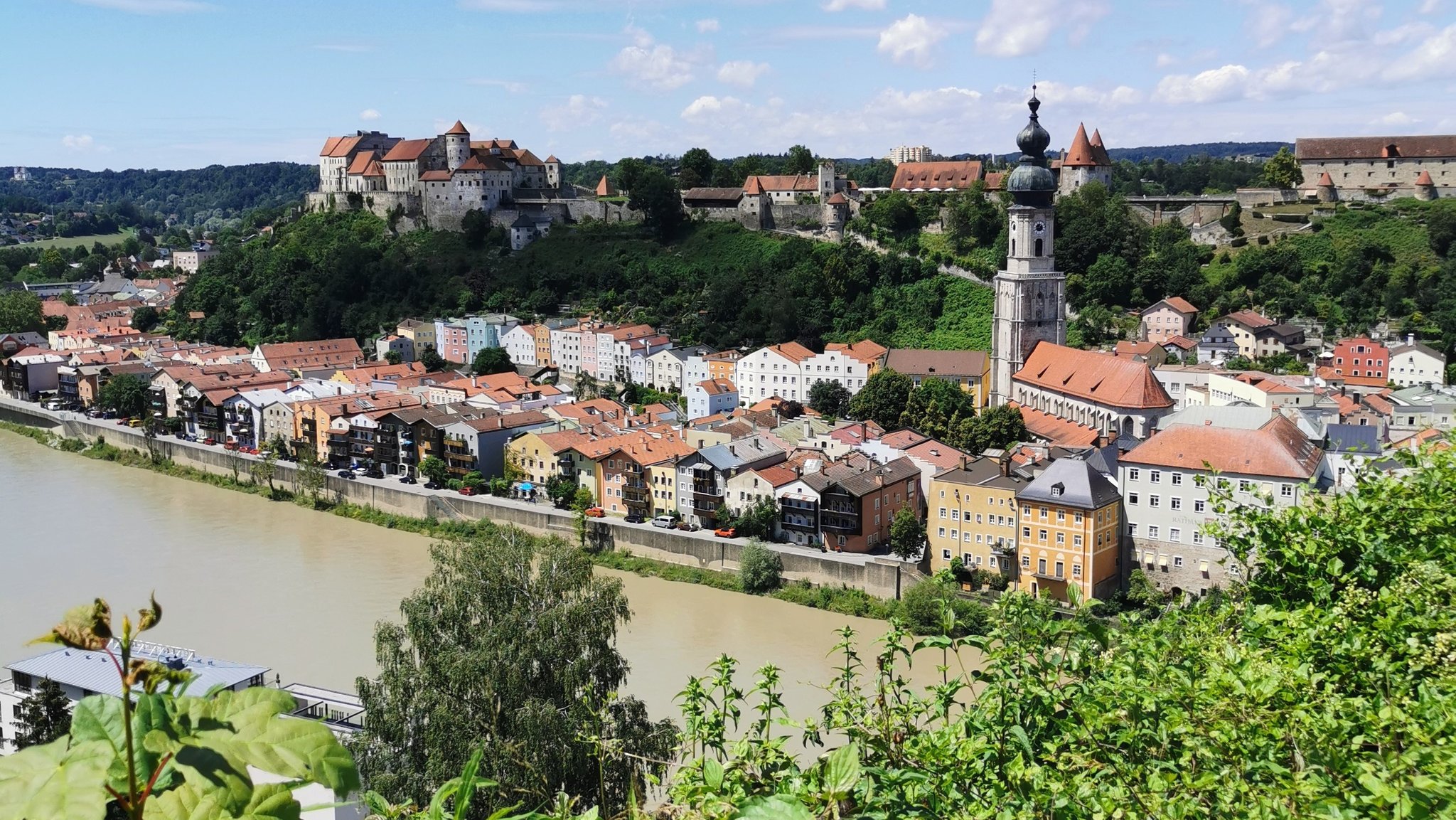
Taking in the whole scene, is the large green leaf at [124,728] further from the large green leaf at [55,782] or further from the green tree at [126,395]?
the green tree at [126,395]

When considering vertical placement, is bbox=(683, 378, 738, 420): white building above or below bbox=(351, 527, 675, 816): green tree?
below

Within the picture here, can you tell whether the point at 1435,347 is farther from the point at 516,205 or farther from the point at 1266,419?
the point at 516,205

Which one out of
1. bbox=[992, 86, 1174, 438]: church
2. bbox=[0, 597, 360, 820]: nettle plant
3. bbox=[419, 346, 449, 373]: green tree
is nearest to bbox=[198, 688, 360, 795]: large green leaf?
bbox=[0, 597, 360, 820]: nettle plant

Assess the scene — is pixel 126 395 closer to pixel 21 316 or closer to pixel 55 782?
pixel 21 316

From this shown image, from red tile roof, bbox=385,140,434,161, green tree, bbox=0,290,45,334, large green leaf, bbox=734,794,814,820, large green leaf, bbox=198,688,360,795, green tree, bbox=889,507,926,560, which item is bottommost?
green tree, bbox=889,507,926,560

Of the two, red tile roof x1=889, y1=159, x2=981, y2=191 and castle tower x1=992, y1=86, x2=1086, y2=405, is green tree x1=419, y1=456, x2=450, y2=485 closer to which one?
castle tower x1=992, y1=86, x2=1086, y2=405

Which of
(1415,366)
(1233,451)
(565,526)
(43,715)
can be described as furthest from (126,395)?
(1415,366)

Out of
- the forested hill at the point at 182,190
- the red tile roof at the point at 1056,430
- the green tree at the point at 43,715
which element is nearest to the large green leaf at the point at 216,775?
the green tree at the point at 43,715
